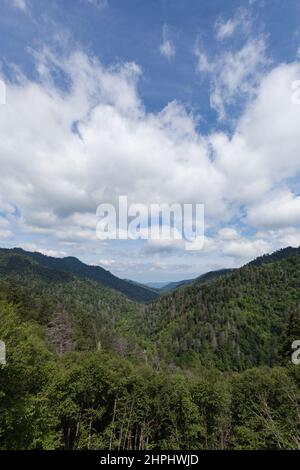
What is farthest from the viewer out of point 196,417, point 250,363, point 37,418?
point 250,363

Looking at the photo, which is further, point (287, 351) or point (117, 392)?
point (287, 351)

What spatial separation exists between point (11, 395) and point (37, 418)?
7.47 meters

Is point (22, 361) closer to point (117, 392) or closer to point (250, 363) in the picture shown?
point (117, 392)

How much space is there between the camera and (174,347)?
177750 millimetres

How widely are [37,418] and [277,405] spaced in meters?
28.4

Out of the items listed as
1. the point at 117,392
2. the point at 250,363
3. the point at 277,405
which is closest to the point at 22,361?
the point at 117,392

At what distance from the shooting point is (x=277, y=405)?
30375mm

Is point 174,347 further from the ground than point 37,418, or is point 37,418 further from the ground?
point 37,418
